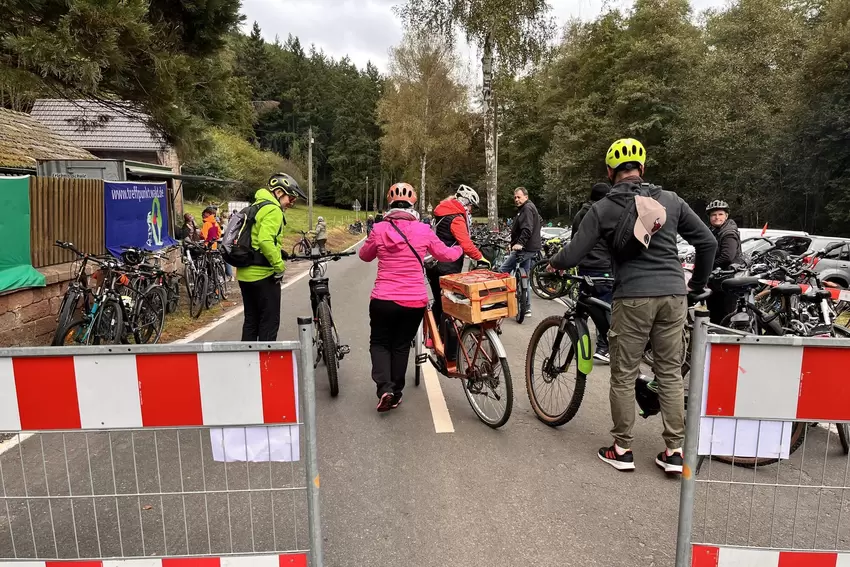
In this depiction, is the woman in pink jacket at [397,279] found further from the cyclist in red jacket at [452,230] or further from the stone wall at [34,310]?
the stone wall at [34,310]

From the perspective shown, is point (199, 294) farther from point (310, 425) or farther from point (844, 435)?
point (844, 435)

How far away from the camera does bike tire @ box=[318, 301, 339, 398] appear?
16.8ft

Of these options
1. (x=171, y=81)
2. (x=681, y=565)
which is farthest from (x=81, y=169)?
(x=681, y=565)

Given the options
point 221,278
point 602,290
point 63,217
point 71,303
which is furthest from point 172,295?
point 602,290

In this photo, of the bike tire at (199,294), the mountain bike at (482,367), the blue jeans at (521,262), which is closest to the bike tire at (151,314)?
the bike tire at (199,294)

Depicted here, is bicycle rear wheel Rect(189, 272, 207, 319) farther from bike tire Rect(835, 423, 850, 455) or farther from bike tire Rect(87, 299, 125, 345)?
bike tire Rect(835, 423, 850, 455)

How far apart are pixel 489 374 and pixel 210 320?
6.05 metres

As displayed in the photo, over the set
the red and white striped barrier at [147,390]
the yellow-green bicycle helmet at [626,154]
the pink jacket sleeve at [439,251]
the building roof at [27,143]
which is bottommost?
the red and white striped barrier at [147,390]

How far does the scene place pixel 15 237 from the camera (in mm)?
6461

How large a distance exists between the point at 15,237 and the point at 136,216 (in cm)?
368

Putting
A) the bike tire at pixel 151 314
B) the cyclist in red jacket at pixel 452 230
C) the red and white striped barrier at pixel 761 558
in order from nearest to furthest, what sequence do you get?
the red and white striped barrier at pixel 761 558 < the cyclist in red jacket at pixel 452 230 < the bike tire at pixel 151 314

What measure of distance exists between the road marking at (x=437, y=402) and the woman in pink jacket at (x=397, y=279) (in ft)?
1.48

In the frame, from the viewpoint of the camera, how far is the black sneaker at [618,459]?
3771 mm

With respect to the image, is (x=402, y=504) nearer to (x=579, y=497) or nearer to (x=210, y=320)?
(x=579, y=497)
